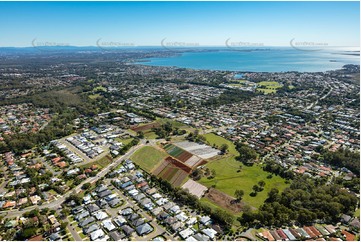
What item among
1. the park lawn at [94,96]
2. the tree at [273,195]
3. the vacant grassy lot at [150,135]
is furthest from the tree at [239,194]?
the park lawn at [94,96]

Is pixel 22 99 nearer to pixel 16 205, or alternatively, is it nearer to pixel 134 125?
pixel 134 125

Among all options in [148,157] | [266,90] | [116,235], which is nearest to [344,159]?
[148,157]

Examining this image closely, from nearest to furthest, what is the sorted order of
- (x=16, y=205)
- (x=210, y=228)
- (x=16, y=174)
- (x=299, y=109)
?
(x=210, y=228)
(x=16, y=205)
(x=16, y=174)
(x=299, y=109)

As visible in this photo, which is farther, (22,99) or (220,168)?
(22,99)

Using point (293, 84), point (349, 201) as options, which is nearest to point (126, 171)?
point (349, 201)

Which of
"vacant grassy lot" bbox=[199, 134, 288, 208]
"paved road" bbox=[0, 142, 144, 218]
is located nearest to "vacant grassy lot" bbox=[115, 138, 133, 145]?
"paved road" bbox=[0, 142, 144, 218]

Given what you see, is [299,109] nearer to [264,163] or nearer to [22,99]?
[264,163]

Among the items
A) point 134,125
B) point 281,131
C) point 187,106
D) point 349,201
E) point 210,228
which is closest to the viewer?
point 210,228
